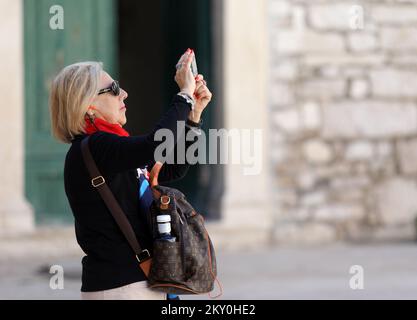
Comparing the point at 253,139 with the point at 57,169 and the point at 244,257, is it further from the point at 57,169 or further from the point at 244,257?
the point at 57,169

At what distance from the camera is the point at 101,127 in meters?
2.82

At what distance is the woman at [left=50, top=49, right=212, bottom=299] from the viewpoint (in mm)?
2717

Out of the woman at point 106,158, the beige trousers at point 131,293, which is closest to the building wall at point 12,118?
the woman at point 106,158

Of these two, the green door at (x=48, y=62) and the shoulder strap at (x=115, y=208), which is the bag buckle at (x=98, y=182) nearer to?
the shoulder strap at (x=115, y=208)

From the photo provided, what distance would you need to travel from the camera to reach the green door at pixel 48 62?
7742mm

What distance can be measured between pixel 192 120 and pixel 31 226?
491cm

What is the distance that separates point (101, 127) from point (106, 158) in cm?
14

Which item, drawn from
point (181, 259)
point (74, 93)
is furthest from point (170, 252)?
point (74, 93)

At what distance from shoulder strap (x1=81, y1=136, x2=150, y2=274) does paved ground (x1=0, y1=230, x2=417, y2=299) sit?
114 inches

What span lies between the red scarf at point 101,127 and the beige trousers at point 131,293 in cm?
45

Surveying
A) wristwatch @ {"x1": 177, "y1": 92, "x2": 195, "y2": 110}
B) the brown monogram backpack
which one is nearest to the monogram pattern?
the brown monogram backpack

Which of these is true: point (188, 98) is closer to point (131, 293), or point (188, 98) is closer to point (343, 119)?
point (131, 293)

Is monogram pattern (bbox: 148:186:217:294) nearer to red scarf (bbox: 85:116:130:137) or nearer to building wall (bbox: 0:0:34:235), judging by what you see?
red scarf (bbox: 85:116:130:137)

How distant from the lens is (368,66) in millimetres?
8281
